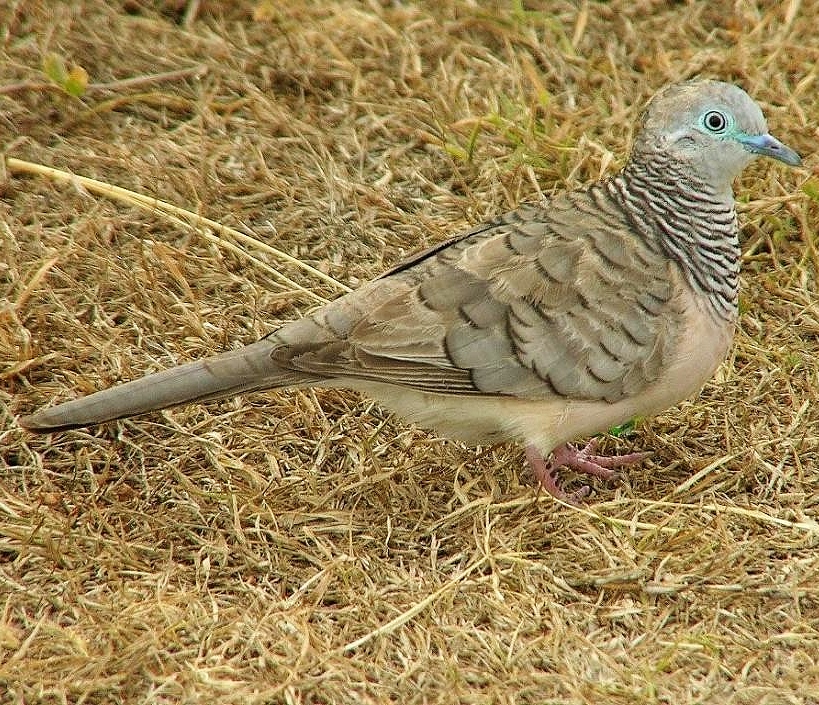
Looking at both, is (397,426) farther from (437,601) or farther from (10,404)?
(10,404)

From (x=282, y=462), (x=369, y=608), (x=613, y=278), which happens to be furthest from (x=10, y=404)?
(x=613, y=278)

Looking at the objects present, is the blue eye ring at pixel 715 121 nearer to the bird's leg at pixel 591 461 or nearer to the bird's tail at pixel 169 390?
the bird's leg at pixel 591 461

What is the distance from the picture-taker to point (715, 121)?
13.5ft

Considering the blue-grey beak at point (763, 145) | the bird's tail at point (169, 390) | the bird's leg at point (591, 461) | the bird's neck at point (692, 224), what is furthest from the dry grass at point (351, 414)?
the blue-grey beak at point (763, 145)

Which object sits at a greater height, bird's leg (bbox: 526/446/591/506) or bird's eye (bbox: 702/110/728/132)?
bird's eye (bbox: 702/110/728/132)

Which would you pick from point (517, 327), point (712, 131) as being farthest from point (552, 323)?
point (712, 131)

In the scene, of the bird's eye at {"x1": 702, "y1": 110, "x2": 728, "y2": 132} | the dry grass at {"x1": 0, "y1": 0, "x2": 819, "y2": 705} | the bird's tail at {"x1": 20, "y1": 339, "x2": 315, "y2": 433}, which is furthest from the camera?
the bird's eye at {"x1": 702, "y1": 110, "x2": 728, "y2": 132}

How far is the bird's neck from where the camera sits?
4137 millimetres

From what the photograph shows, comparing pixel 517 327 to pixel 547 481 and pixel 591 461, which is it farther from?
pixel 591 461

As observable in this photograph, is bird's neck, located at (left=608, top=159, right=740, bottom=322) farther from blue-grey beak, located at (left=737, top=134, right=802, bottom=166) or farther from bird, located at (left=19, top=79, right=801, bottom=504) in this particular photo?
blue-grey beak, located at (left=737, top=134, right=802, bottom=166)

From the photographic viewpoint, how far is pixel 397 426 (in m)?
4.57

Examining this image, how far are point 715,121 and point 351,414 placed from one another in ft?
5.44

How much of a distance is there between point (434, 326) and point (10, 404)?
1.59 metres

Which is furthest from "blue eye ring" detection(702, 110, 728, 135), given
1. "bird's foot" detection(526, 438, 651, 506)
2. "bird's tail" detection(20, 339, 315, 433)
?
"bird's tail" detection(20, 339, 315, 433)
